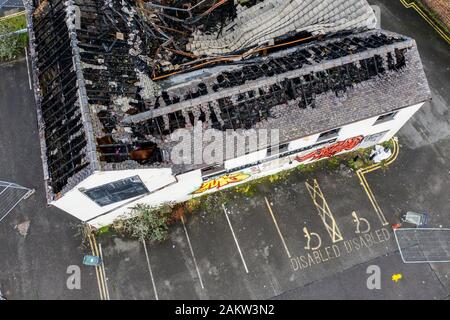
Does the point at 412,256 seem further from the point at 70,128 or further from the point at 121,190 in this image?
the point at 70,128

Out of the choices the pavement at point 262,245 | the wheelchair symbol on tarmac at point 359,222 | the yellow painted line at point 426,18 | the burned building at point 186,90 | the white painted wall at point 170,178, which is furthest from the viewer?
the yellow painted line at point 426,18

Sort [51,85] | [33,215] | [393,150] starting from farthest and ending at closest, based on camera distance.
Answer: [393,150] < [33,215] < [51,85]

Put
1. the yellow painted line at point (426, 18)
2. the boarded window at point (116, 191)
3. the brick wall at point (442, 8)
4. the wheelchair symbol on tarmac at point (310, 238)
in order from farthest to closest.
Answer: the yellow painted line at point (426, 18) → the brick wall at point (442, 8) → the wheelchair symbol on tarmac at point (310, 238) → the boarded window at point (116, 191)

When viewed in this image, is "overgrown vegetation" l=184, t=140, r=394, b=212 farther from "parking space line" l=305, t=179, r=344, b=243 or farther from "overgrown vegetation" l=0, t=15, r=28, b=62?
"overgrown vegetation" l=0, t=15, r=28, b=62

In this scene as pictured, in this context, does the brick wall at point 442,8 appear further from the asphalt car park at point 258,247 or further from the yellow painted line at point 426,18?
the asphalt car park at point 258,247

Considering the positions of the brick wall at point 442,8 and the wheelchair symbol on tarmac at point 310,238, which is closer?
the wheelchair symbol on tarmac at point 310,238

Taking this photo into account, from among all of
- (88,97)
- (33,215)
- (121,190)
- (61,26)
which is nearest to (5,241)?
(33,215)

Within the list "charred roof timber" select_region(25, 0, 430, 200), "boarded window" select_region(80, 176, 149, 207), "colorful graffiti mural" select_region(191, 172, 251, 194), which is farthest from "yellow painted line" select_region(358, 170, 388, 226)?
"boarded window" select_region(80, 176, 149, 207)

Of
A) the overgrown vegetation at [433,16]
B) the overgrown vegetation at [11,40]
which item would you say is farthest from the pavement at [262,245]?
the overgrown vegetation at [433,16]
